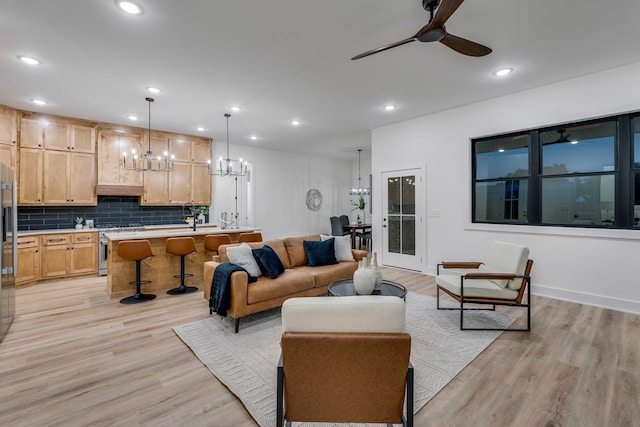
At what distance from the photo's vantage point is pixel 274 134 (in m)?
6.87

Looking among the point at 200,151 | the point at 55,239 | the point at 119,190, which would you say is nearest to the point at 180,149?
the point at 200,151

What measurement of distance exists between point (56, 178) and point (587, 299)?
8.52m

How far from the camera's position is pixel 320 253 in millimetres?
4238

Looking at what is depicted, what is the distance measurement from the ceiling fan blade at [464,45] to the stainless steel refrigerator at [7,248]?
4.27 m

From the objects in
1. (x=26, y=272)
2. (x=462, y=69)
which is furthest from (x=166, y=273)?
(x=462, y=69)

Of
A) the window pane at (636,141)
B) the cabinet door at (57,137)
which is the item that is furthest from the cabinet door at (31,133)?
the window pane at (636,141)

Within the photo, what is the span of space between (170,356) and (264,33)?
311cm

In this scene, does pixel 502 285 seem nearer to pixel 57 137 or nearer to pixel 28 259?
pixel 28 259

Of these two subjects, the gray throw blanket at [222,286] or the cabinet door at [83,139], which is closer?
the gray throw blanket at [222,286]

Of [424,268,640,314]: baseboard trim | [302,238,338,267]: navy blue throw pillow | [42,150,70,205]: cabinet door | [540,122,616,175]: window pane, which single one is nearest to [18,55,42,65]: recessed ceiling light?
[42,150,70,205]: cabinet door

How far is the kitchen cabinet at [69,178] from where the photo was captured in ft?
17.4

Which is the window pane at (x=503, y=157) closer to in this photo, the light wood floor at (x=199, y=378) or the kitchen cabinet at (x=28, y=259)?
the light wood floor at (x=199, y=378)

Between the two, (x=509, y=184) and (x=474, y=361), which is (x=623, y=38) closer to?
(x=509, y=184)

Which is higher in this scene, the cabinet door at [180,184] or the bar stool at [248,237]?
the cabinet door at [180,184]
